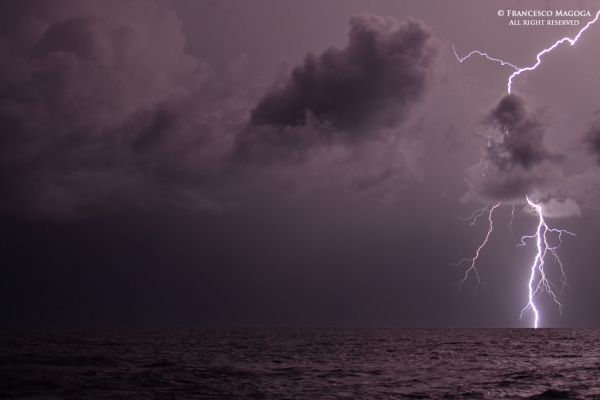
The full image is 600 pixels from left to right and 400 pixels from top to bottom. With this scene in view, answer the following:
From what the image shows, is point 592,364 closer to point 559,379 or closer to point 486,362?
point 486,362

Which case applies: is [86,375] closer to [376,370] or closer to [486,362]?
[376,370]

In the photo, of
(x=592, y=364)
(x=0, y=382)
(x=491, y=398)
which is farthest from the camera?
(x=592, y=364)

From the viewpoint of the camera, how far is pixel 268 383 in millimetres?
25734

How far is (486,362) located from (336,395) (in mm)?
18057

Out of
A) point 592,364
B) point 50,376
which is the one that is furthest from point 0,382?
point 592,364

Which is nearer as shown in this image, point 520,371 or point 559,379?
point 559,379

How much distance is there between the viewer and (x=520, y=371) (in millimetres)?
30422

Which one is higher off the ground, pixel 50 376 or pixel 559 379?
pixel 559 379

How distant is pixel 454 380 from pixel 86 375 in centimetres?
1786

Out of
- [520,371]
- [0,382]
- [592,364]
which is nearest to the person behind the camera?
[0,382]

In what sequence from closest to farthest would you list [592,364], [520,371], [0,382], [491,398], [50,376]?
[491,398], [0,382], [50,376], [520,371], [592,364]

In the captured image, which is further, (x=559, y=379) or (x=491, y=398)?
(x=559, y=379)

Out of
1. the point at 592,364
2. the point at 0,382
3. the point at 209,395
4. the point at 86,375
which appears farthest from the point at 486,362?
the point at 0,382

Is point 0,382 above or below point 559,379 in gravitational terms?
below
